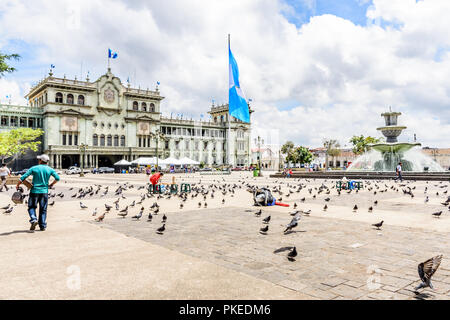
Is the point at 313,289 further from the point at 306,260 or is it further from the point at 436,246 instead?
the point at 436,246

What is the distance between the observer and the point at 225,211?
33.6 feet

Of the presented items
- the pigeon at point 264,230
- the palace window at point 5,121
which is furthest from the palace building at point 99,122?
the pigeon at point 264,230

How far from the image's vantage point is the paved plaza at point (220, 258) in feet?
12.1

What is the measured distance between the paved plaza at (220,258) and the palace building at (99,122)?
44354mm

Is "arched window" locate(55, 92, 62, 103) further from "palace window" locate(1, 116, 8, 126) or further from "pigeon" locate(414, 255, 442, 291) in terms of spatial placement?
"pigeon" locate(414, 255, 442, 291)

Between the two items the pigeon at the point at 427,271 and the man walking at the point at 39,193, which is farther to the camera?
the man walking at the point at 39,193

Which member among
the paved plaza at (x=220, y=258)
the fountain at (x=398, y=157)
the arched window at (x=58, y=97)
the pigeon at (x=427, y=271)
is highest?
the arched window at (x=58, y=97)

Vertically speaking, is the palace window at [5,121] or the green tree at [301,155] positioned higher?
the palace window at [5,121]

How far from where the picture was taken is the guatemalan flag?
76.4 feet

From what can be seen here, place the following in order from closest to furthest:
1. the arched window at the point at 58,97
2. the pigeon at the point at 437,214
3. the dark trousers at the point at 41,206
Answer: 1. the dark trousers at the point at 41,206
2. the pigeon at the point at 437,214
3. the arched window at the point at 58,97

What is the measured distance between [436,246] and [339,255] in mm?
1901

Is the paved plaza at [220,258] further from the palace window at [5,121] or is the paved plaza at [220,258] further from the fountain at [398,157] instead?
the palace window at [5,121]

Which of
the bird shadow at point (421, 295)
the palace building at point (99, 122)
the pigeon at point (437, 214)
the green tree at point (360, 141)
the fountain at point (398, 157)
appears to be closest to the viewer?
the bird shadow at point (421, 295)
